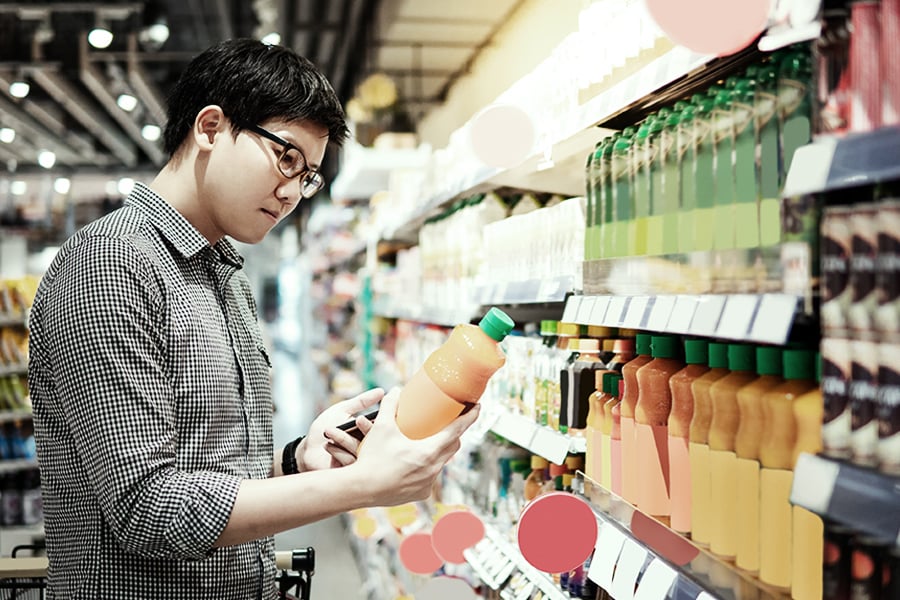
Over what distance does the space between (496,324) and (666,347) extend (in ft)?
1.25

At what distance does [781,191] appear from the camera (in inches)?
49.7

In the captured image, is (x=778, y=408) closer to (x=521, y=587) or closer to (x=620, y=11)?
(x=620, y=11)

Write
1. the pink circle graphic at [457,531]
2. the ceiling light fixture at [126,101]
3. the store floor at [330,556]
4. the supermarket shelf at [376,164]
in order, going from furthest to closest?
the ceiling light fixture at [126,101] → the supermarket shelf at [376,164] → the store floor at [330,556] → the pink circle graphic at [457,531]

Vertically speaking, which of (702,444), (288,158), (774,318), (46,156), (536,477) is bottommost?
(536,477)

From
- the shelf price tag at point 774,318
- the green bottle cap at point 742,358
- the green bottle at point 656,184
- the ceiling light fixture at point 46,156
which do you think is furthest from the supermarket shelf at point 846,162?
the ceiling light fixture at point 46,156

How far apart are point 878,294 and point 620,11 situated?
1080mm

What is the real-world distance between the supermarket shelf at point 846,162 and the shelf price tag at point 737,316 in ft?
0.51

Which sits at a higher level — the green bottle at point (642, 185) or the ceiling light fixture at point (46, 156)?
the ceiling light fixture at point (46, 156)

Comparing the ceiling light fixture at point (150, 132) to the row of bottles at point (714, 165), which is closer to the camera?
the row of bottles at point (714, 165)

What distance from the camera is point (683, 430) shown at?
5.07ft

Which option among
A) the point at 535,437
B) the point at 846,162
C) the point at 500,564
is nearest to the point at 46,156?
the point at 500,564

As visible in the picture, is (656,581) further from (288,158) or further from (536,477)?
(536,477)

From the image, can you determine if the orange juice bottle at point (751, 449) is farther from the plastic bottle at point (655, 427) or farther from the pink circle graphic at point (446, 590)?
the pink circle graphic at point (446, 590)

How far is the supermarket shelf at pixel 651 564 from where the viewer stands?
1.35 meters
